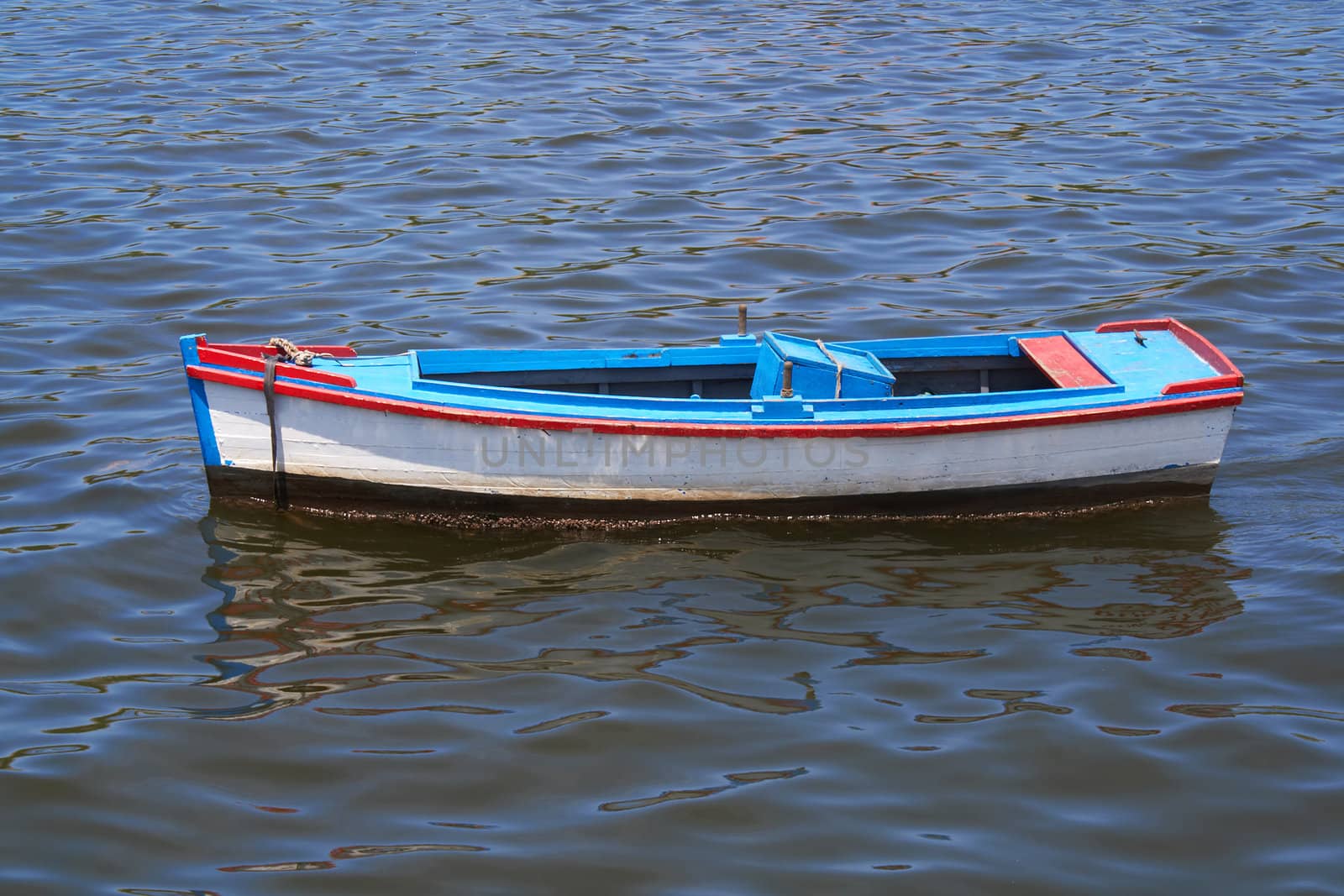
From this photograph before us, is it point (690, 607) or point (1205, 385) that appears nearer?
point (690, 607)

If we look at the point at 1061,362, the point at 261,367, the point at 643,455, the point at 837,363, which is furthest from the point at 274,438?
the point at 1061,362

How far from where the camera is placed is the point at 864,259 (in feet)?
43.2

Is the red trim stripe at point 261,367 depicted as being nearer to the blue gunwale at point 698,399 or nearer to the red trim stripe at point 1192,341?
the blue gunwale at point 698,399

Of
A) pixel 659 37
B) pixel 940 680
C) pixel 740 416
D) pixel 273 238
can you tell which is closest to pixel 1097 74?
pixel 659 37

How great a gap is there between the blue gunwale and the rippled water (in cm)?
74

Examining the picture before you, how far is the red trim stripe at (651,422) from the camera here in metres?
8.22

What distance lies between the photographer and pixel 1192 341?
934cm

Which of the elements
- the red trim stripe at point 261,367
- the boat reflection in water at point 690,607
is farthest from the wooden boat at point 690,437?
the boat reflection in water at point 690,607

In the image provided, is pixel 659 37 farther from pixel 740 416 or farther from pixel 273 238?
pixel 740 416

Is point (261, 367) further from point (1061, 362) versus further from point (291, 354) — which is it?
point (1061, 362)

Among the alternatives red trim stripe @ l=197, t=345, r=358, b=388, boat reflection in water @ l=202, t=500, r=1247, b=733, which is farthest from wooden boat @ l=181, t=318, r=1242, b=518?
boat reflection in water @ l=202, t=500, r=1247, b=733

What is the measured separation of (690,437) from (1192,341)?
3.36 metres

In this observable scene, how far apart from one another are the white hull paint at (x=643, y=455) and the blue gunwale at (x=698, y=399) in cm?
12

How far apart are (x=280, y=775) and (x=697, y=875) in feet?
6.14
